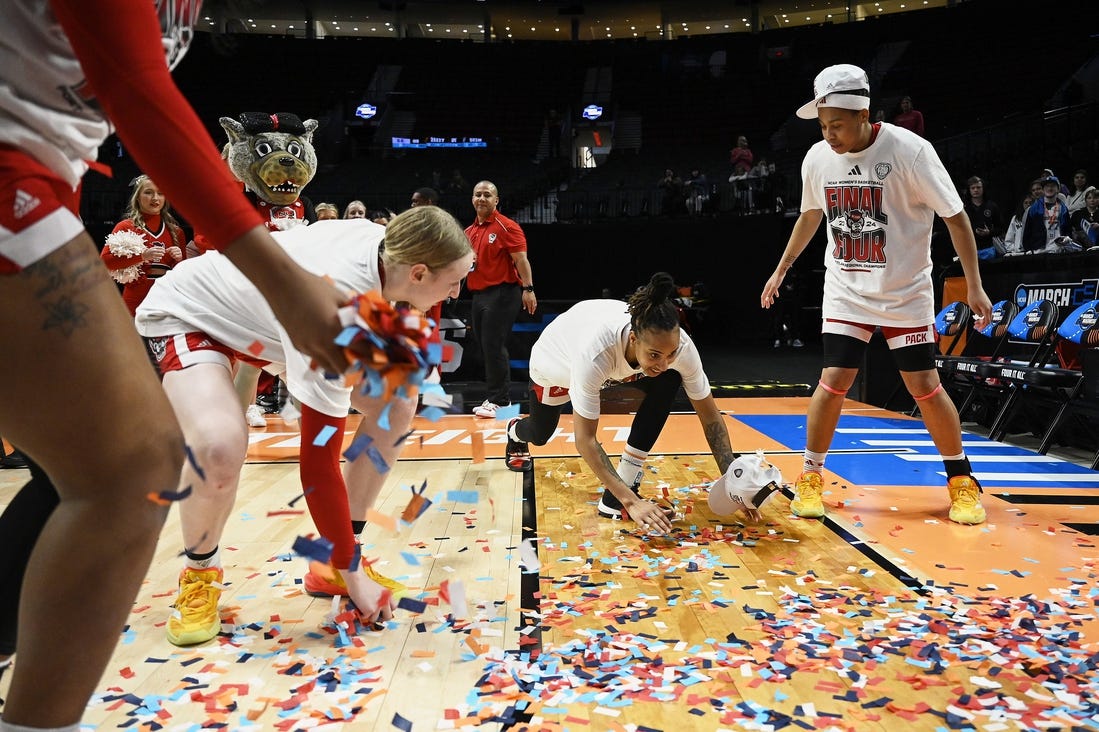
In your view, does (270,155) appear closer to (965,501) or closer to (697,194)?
(965,501)

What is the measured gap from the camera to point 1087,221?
7.56 meters

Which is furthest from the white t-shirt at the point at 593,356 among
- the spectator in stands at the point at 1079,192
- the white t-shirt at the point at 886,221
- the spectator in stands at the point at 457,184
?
the spectator in stands at the point at 457,184

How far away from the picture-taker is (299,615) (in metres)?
2.28

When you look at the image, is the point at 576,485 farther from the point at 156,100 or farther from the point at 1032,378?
the point at 156,100

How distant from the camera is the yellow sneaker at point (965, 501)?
3.16m

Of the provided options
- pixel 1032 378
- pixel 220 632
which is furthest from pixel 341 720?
pixel 1032 378

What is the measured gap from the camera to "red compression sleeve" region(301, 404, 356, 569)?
1954mm

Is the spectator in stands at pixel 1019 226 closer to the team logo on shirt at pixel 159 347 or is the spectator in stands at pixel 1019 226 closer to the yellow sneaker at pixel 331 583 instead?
the yellow sneaker at pixel 331 583

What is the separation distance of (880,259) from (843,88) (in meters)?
0.68

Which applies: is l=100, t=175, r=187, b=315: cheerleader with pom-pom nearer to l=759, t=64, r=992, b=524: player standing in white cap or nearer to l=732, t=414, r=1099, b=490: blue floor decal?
l=759, t=64, r=992, b=524: player standing in white cap

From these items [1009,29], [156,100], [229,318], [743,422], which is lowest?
[743,422]

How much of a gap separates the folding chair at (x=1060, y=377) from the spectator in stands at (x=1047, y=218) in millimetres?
3617

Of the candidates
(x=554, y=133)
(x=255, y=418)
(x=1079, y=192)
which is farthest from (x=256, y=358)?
(x=554, y=133)

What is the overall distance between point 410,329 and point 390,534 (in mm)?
2297
